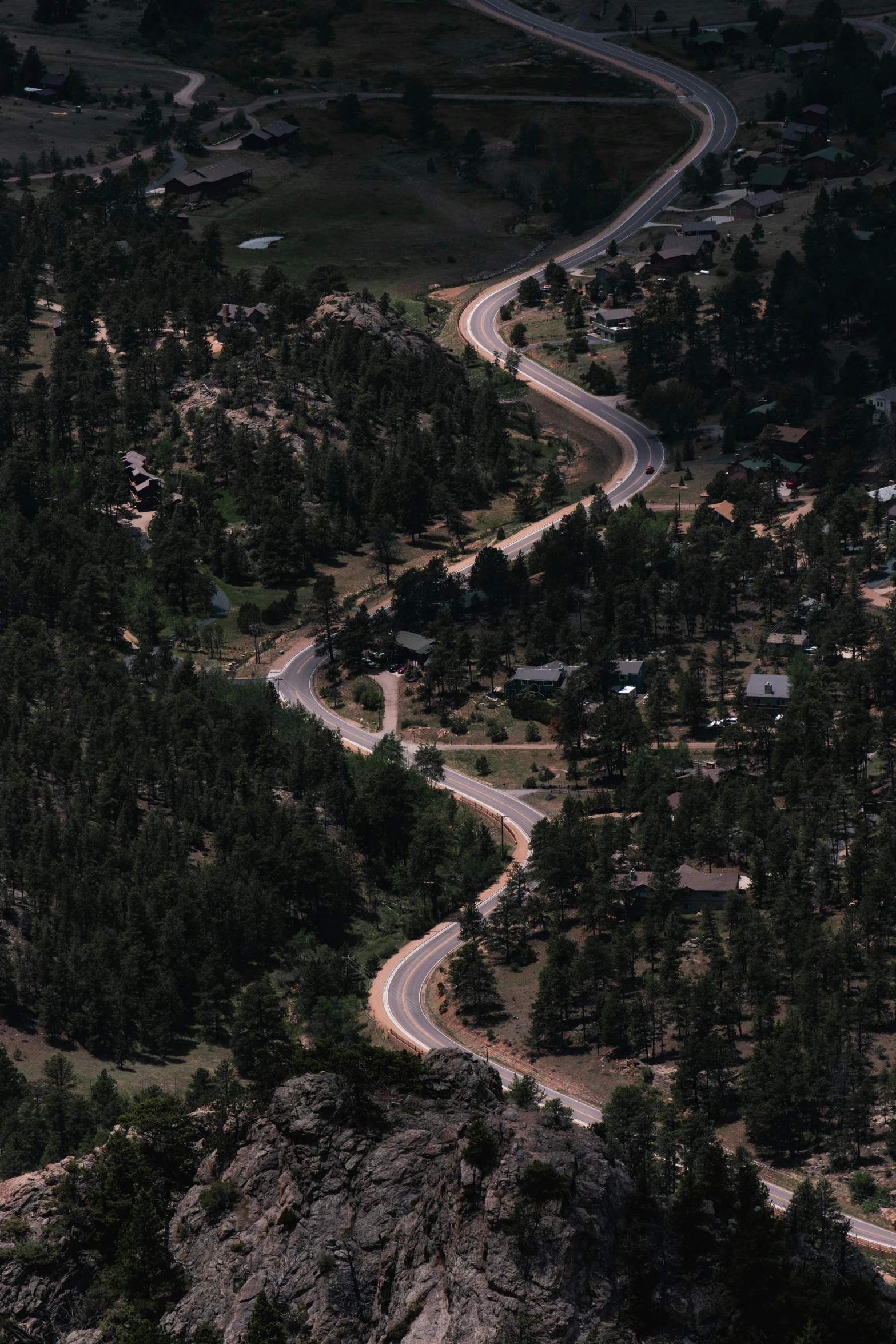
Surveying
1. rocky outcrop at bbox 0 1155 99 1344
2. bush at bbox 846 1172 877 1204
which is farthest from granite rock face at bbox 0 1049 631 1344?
bush at bbox 846 1172 877 1204

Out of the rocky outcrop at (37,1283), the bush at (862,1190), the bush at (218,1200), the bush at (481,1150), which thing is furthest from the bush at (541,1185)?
the bush at (862,1190)

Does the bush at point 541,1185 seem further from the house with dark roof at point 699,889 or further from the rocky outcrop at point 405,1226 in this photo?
the house with dark roof at point 699,889

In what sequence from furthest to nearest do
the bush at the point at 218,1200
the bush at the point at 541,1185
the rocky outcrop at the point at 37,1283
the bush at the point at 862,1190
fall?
1. the bush at the point at 862,1190
2. the bush at the point at 218,1200
3. the rocky outcrop at the point at 37,1283
4. the bush at the point at 541,1185

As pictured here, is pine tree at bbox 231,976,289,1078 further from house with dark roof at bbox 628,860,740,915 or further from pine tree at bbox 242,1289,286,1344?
pine tree at bbox 242,1289,286,1344

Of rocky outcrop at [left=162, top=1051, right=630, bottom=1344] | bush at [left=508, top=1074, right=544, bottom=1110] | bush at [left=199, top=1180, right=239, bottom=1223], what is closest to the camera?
rocky outcrop at [left=162, top=1051, right=630, bottom=1344]

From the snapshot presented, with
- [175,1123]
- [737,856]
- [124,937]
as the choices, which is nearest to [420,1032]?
[124,937]
